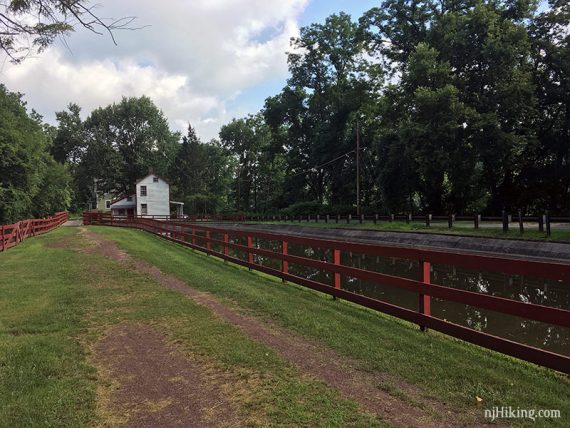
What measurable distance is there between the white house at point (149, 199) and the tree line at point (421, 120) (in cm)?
1439

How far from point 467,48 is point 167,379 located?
34259 mm

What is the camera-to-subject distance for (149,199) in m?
63.2

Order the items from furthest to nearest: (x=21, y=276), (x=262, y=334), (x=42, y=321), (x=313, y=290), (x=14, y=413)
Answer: (x=21, y=276) → (x=313, y=290) → (x=42, y=321) → (x=262, y=334) → (x=14, y=413)

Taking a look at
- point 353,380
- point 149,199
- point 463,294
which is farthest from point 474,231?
point 149,199

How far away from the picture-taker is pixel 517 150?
29875 millimetres

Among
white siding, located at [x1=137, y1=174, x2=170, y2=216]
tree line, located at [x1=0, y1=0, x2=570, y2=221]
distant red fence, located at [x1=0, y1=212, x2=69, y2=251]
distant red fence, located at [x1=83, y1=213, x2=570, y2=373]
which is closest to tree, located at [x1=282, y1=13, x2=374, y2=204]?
tree line, located at [x1=0, y1=0, x2=570, y2=221]

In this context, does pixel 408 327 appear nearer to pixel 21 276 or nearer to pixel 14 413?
pixel 14 413

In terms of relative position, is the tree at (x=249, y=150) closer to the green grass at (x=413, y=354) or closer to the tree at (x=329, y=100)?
the tree at (x=329, y=100)

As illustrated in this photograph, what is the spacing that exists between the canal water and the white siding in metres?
46.9

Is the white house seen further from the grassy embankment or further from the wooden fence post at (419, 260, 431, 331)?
the wooden fence post at (419, 260, 431, 331)

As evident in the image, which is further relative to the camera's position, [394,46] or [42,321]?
[394,46]

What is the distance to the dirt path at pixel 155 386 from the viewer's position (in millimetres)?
3502

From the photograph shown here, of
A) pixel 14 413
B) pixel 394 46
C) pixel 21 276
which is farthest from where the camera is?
pixel 394 46

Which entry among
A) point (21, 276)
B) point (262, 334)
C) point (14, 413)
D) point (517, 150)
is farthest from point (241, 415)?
point (517, 150)
